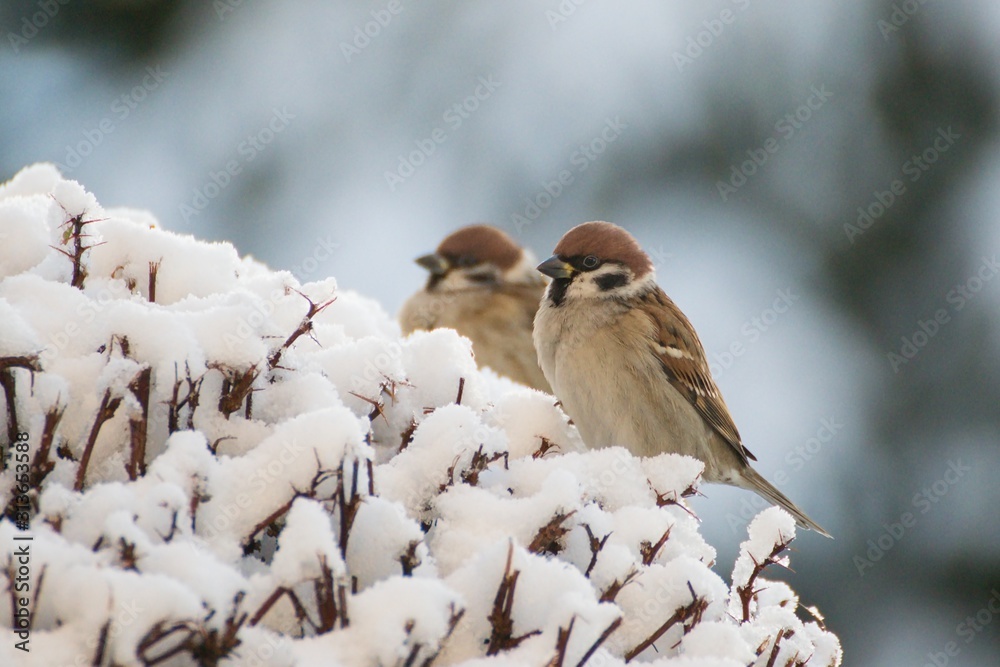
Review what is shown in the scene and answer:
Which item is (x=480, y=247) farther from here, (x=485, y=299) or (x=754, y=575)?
(x=754, y=575)

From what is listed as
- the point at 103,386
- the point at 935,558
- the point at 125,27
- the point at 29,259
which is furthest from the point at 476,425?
the point at 935,558

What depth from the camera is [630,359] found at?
2.98 meters

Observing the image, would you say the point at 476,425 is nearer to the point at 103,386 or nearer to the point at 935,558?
the point at 103,386

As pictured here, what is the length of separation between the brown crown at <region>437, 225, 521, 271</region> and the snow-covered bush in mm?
3043

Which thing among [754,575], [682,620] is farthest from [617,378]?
[682,620]

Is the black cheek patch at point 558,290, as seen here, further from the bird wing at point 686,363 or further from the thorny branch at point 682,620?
the thorny branch at point 682,620

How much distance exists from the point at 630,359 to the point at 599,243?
15.4 inches

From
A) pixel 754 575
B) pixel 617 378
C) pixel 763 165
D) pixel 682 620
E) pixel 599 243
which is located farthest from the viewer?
pixel 763 165

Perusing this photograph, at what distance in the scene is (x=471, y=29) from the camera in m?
7.97

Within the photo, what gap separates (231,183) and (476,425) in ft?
20.3

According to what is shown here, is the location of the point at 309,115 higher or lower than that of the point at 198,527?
higher

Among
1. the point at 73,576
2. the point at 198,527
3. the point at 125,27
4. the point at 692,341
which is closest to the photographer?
the point at 73,576

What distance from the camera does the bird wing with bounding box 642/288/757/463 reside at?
3.05 meters

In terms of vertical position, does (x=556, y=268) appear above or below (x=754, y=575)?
above
